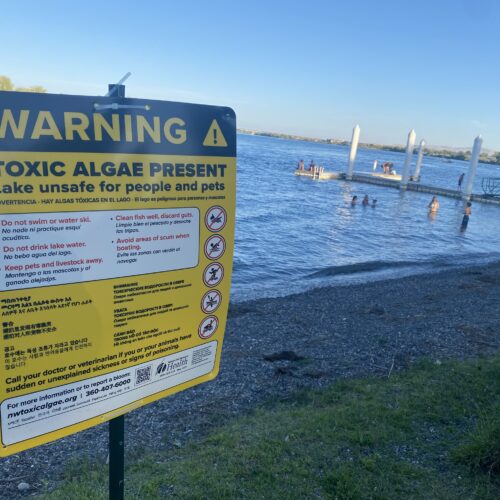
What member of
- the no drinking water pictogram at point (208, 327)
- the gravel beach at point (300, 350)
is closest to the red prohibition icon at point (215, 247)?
the no drinking water pictogram at point (208, 327)

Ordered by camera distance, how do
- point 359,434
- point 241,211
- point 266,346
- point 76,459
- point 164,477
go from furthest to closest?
point 241,211 → point 266,346 → point 76,459 → point 359,434 → point 164,477

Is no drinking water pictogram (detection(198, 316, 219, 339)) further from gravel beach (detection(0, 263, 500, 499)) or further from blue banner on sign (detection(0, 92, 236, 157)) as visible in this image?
gravel beach (detection(0, 263, 500, 499))

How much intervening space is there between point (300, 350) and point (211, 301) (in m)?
5.80

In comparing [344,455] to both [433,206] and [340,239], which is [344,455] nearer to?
[340,239]

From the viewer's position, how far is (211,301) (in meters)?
2.24

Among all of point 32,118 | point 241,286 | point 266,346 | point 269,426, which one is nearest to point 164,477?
point 269,426

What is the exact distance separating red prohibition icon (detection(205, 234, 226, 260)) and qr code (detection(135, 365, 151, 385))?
1.97 ft

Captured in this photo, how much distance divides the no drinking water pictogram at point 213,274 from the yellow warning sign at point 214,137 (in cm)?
58

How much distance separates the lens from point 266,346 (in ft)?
26.5

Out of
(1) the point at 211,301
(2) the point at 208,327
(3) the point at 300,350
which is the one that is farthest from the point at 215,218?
(3) the point at 300,350

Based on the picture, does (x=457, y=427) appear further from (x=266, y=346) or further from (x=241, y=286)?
(x=241, y=286)

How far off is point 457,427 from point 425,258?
19.4 meters

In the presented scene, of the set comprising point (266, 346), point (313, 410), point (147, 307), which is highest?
point (147, 307)

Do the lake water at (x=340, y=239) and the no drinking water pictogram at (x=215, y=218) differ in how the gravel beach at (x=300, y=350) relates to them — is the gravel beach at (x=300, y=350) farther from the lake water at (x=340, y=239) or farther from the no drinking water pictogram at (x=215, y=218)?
the lake water at (x=340, y=239)
